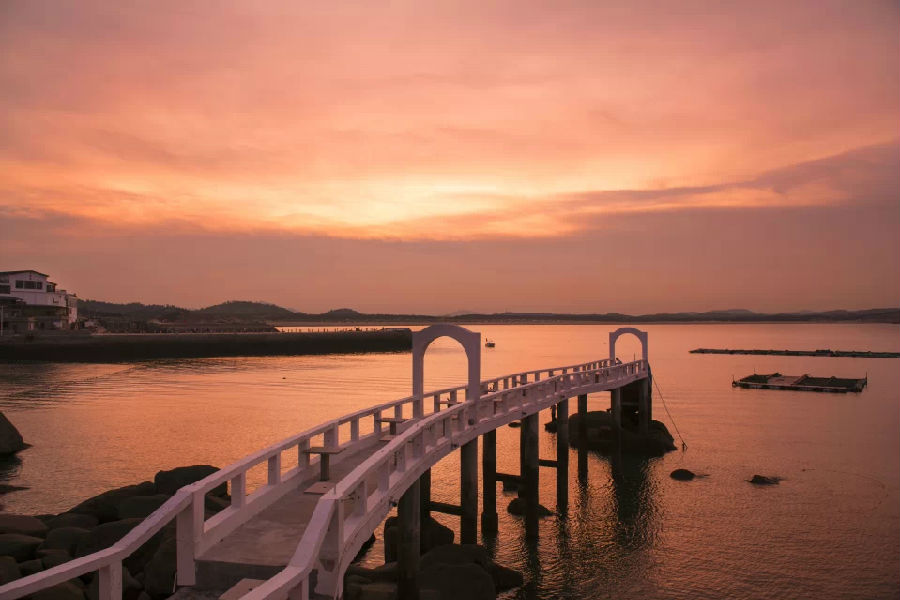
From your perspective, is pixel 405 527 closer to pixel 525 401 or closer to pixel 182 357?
pixel 525 401

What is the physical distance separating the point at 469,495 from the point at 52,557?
993cm

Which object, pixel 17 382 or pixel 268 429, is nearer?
pixel 268 429

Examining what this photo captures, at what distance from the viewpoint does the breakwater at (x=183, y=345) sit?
3364 inches

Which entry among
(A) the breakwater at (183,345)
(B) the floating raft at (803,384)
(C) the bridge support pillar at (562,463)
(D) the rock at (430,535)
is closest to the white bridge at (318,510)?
(D) the rock at (430,535)

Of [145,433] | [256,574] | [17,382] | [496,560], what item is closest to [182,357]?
[17,382]

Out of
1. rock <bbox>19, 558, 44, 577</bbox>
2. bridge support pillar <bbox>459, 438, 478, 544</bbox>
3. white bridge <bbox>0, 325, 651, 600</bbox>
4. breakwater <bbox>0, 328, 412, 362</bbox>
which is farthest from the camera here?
breakwater <bbox>0, 328, 412, 362</bbox>

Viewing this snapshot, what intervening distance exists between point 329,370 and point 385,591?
72380mm

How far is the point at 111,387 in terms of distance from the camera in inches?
2415

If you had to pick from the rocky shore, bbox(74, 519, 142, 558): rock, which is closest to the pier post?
the rocky shore

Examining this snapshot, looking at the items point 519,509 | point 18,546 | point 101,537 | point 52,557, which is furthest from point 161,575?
point 519,509

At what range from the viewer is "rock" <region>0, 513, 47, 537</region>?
1594 cm

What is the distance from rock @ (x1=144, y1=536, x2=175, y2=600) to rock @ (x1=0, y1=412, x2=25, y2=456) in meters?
24.6

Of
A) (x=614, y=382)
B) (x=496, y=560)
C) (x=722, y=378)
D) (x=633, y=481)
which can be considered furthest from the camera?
(x=722, y=378)

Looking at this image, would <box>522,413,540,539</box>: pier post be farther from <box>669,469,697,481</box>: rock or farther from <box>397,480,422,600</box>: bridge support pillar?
<box>669,469,697,481</box>: rock
